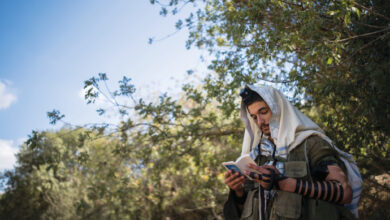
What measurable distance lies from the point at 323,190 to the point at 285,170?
0.33 m

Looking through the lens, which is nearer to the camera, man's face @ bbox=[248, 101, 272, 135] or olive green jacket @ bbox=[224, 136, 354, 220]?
olive green jacket @ bbox=[224, 136, 354, 220]

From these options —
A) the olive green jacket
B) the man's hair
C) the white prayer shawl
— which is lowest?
the olive green jacket

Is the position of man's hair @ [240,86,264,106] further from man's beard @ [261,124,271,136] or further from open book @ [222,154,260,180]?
open book @ [222,154,260,180]

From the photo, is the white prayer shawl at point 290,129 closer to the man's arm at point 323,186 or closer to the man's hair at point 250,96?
the man's hair at point 250,96

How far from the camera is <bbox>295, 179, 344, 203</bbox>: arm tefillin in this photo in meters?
1.84

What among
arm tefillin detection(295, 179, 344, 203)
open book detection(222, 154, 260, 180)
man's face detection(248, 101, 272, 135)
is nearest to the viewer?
arm tefillin detection(295, 179, 344, 203)

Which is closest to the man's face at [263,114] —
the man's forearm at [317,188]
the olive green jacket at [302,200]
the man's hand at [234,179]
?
the olive green jacket at [302,200]

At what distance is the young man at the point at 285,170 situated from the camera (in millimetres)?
1885

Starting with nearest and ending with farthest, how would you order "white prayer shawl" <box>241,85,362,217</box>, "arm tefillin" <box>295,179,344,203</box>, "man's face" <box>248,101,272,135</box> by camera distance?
"arm tefillin" <box>295,179,344,203</box> < "white prayer shawl" <box>241,85,362,217</box> < "man's face" <box>248,101,272,135</box>

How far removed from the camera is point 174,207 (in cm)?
1169

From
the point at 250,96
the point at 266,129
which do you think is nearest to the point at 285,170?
the point at 266,129

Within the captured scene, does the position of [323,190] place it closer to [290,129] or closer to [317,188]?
[317,188]

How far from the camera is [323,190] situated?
72.4 inches

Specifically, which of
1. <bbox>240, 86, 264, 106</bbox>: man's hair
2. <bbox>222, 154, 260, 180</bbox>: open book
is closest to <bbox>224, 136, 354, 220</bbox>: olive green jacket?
<bbox>222, 154, 260, 180</bbox>: open book
